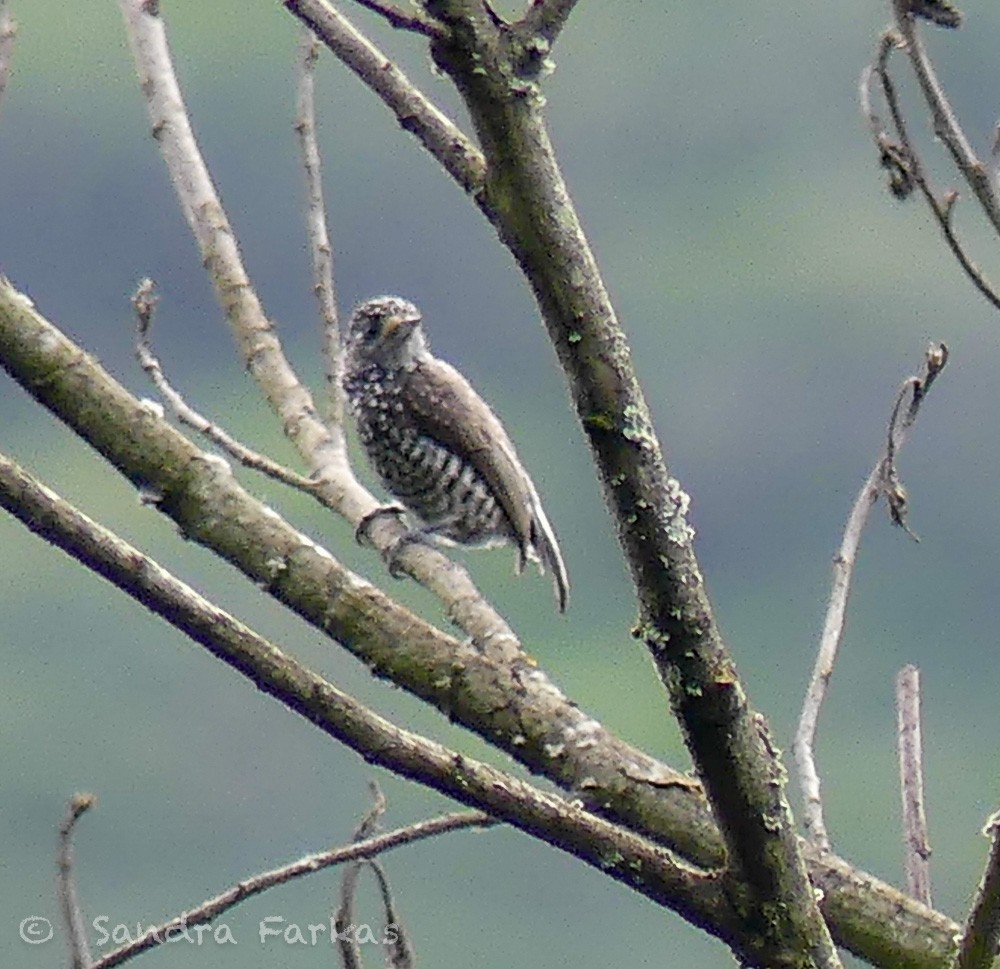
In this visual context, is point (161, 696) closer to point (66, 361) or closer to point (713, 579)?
point (713, 579)

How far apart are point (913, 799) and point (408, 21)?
136 cm

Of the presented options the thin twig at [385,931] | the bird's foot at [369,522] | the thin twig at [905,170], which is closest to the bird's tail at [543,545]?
the bird's foot at [369,522]

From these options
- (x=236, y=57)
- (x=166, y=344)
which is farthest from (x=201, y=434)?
(x=236, y=57)

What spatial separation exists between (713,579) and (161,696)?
265 inches

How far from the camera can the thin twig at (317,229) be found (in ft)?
12.0

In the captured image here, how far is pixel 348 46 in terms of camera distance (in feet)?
8.14

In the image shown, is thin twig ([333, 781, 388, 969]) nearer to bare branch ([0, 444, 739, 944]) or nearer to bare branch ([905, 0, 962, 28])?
bare branch ([0, 444, 739, 944])

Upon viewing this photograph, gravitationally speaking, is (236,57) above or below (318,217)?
above

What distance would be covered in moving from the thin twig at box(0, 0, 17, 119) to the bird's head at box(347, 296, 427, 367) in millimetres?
3316

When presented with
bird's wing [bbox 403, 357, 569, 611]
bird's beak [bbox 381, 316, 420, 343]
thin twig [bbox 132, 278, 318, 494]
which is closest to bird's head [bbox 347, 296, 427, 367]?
bird's beak [bbox 381, 316, 420, 343]

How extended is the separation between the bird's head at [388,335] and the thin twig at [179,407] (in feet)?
8.37

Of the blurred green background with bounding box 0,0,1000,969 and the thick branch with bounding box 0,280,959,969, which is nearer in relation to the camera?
the thick branch with bounding box 0,280,959,969

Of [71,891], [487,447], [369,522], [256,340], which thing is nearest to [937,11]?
[71,891]

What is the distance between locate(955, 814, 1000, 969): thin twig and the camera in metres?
2.00
